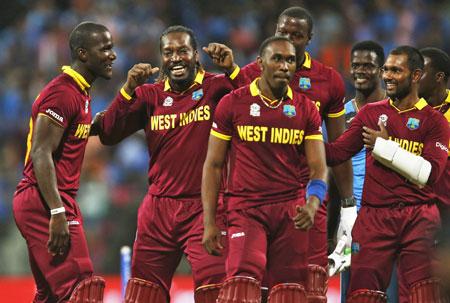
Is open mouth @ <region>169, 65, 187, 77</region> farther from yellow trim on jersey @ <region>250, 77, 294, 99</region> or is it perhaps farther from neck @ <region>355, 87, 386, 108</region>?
neck @ <region>355, 87, 386, 108</region>

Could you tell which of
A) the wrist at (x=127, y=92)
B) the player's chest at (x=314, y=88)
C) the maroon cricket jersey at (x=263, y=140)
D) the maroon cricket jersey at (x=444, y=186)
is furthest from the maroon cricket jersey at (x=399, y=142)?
the wrist at (x=127, y=92)

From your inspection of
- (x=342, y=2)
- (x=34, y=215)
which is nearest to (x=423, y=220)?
(x=34, y=215)

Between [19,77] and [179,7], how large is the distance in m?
2.57

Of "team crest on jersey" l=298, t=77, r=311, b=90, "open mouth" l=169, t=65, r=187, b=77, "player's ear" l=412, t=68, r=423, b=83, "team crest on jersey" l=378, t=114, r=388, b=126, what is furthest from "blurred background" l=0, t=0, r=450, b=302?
"player's ear" l=412, t=68, r=423, b=83

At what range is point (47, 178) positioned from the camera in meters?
7.20

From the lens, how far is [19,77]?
14828 mm

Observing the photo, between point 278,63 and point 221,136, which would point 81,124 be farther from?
point 278,63

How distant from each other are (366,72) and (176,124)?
6.56 feet

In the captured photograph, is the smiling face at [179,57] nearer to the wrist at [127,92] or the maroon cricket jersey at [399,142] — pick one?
the wrist at [127,92]

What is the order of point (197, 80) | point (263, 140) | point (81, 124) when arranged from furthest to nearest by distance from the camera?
1. point (197, 80)
2. point (81, 124)
3. point (263, 140)

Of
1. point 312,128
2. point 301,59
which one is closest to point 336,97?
point 301,59

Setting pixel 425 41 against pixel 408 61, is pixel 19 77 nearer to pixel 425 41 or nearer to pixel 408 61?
pixel 425 41

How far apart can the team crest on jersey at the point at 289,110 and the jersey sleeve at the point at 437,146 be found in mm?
1059

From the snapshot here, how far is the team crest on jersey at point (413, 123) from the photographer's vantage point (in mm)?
7555
